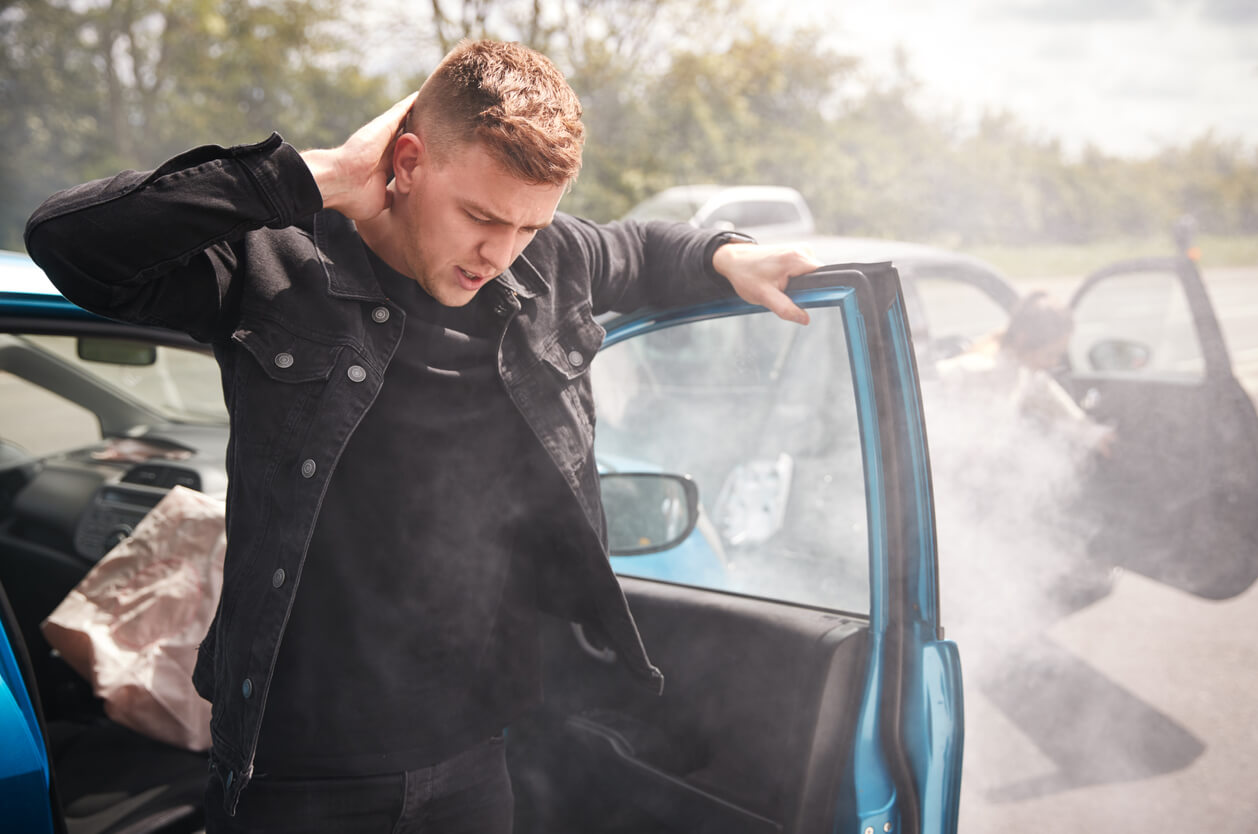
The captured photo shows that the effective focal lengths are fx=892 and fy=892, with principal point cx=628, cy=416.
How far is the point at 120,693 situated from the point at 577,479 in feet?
4.72

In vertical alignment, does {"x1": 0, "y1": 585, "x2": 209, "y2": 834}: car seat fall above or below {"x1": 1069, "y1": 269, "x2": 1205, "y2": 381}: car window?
below

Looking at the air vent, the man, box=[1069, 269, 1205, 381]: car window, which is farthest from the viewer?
box=[1069, 269, 1205, 381]: car window

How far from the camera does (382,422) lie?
4.66 ft

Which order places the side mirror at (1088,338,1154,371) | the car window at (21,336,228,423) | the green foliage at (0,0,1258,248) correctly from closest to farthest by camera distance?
1. the car window at (21,336,228,423)
2. the side mirror at (1088,338,1154,371)
3. the green foliage at (0,0,1258,248)

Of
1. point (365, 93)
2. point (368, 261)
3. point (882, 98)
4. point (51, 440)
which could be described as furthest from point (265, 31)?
point (882, 98)

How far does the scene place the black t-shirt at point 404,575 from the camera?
4.62 ft

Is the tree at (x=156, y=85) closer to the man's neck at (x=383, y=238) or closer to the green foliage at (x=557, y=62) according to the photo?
the green foliage at (x=557, y=62)

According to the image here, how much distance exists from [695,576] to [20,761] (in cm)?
152

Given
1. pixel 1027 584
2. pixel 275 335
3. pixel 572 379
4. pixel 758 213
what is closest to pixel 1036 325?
pixel 1027 584

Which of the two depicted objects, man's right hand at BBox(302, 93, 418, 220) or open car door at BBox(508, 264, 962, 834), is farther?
open car door at BBox(508, 264, 962, 834)

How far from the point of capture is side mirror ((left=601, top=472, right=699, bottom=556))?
2117 mm

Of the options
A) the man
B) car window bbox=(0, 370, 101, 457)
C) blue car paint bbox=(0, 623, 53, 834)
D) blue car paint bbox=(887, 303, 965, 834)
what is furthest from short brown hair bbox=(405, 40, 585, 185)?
car window bbox=(0, 370, 101, 457)

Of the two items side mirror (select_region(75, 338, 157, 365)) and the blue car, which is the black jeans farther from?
side mirror (select_region(75, 338, 157, 365))

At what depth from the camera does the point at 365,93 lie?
14555 millimetres
